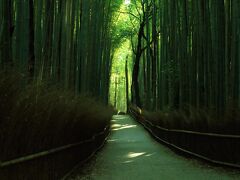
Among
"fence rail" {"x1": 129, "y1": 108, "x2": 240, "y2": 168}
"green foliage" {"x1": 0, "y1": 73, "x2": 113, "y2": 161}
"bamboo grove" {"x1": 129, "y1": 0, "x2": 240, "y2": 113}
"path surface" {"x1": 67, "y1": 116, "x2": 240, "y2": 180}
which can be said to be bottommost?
"path surface" {"x1": 67, "y1": 116, "x2": 240, "y2": 180}

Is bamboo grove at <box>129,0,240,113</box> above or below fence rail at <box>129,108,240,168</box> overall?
above

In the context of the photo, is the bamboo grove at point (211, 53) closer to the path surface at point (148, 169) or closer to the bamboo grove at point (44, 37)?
the path surface at point (148, 169)

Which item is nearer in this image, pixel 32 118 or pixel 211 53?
pixel 32 118

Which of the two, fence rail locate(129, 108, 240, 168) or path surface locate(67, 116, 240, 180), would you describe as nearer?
path surface locate(67, 116, 240, 180)

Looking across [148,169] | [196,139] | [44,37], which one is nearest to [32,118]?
[148,169]

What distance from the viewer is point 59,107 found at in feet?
20.2

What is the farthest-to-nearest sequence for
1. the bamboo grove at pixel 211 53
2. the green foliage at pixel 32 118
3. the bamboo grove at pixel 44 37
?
Answer: the bamboo grove at pixel 211 53
the bamboo grove at pixel 44 37
the green foliage at pixel 32 118

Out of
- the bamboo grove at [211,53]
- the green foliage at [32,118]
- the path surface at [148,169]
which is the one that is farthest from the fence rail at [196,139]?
the green foliage at [32,118]

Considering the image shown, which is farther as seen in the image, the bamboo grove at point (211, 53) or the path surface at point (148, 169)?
the bamboo grove at point (211, 53)

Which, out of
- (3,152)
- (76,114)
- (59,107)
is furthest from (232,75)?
(3,152)

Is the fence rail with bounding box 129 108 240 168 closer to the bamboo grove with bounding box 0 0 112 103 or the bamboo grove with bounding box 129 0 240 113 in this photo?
the bamboo grove with bounding box 129 0 240 113

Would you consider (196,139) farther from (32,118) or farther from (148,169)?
(32,118)

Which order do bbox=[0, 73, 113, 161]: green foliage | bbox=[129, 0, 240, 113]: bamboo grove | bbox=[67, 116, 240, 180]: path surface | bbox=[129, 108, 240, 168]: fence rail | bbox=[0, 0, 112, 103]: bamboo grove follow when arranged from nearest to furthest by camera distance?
bbox=[0, 73, 113, 161]: green foliage < bbox=[0, 0, 112, 103]: bamboo grove < bbox=[67, 116, 240, 180]: path surface < bbox=[129, 108, 240, 168]: fence rail < bbox=[129, 0, 240, 113]: bamboo grove

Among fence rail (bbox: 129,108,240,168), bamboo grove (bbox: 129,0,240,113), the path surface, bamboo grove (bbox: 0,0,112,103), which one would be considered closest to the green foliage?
bamboo grove (bbox: 0,0,112,103)
